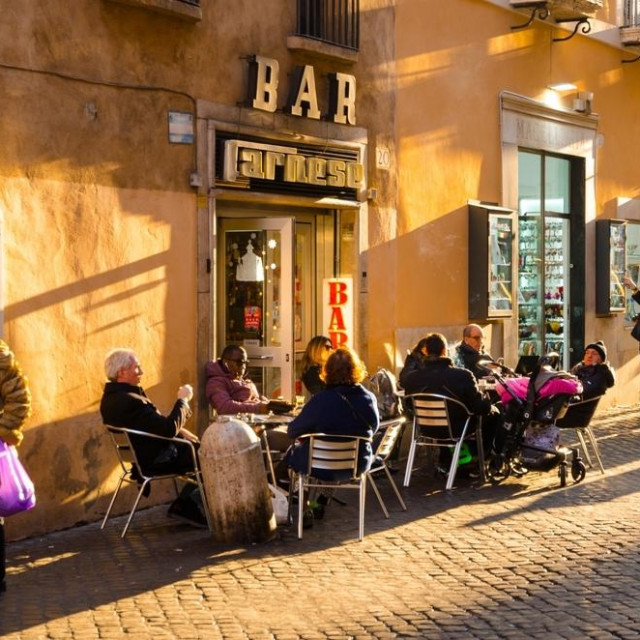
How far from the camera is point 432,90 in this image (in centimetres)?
1473

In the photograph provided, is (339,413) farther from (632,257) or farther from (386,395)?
(632,257)

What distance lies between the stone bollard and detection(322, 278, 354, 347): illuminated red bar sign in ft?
14.0

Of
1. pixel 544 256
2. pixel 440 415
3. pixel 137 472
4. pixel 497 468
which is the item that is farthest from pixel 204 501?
pixel 544 256

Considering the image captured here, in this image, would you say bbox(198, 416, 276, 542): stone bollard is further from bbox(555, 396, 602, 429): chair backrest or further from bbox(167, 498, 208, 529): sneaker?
bbox(555, 396, 602, 429): chair backrest

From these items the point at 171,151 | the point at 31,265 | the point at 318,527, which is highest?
the point at 171,151

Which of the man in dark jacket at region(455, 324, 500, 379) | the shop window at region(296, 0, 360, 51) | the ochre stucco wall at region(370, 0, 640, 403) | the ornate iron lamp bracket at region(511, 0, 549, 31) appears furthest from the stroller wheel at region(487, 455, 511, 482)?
the ornate iron lamp bracket at region(511, 0, 549, 31)

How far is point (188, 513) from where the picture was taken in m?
9.85

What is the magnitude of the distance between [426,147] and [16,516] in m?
6.90

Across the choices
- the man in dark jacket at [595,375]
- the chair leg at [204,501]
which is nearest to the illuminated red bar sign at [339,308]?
the man in dark jacket at [595,375]

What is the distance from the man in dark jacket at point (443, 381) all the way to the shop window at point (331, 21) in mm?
3186

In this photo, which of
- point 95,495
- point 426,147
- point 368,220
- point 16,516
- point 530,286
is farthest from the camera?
point 530,286

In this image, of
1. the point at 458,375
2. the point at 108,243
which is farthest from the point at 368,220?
the point at 108,243

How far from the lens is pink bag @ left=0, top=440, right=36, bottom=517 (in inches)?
306

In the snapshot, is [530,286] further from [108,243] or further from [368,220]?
[108,243]
